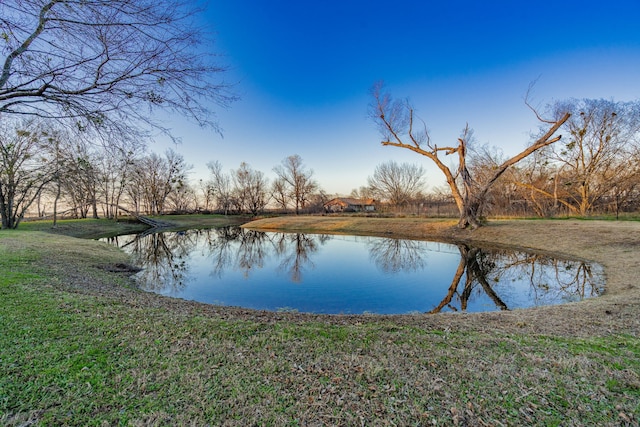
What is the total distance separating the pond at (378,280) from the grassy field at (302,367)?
6.45 ft

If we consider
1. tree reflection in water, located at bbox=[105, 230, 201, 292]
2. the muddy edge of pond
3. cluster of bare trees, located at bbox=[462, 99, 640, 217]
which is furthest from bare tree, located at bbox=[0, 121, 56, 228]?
cluster of bare trees, located at bbox=[462, 99, 640, 217]

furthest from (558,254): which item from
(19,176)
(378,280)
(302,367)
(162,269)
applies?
(19,176)

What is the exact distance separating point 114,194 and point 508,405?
140ft

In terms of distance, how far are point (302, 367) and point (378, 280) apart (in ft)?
21.0

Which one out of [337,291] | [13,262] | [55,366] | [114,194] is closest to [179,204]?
[114,194]

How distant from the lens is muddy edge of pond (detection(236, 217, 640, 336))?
4.15 m

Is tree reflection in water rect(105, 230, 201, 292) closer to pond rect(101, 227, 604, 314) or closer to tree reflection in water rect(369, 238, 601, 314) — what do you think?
pond rect(101, 227, 604, 314)

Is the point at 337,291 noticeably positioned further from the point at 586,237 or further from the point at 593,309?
the point at 586,237

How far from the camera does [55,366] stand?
2516 mm

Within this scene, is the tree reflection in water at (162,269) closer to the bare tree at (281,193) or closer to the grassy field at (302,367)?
the grassy field at (302,367)

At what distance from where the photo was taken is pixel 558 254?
12125 millimetres

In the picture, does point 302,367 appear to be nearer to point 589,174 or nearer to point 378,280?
point 378,280

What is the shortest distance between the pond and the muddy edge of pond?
934 mm

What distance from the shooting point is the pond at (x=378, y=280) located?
668 centimetres
